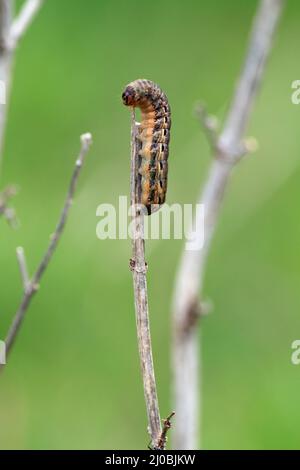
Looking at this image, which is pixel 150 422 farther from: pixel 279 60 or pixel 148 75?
pixel 279 60

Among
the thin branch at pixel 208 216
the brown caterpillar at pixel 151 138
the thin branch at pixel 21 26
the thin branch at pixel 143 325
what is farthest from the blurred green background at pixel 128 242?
the thin branch at pixel 143 325

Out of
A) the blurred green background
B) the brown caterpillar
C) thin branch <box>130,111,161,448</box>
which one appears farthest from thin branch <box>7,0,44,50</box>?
the blurred green background

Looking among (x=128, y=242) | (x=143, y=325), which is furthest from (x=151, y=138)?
(x=128, y=242)

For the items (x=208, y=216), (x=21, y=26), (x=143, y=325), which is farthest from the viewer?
(x=208, y=216)

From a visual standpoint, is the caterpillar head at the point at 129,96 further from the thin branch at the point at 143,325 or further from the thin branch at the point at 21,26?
the thin branch at the point at 21,26

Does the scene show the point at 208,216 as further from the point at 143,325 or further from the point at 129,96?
the point at 143,325

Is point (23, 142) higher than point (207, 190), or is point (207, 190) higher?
point (23, 142)
